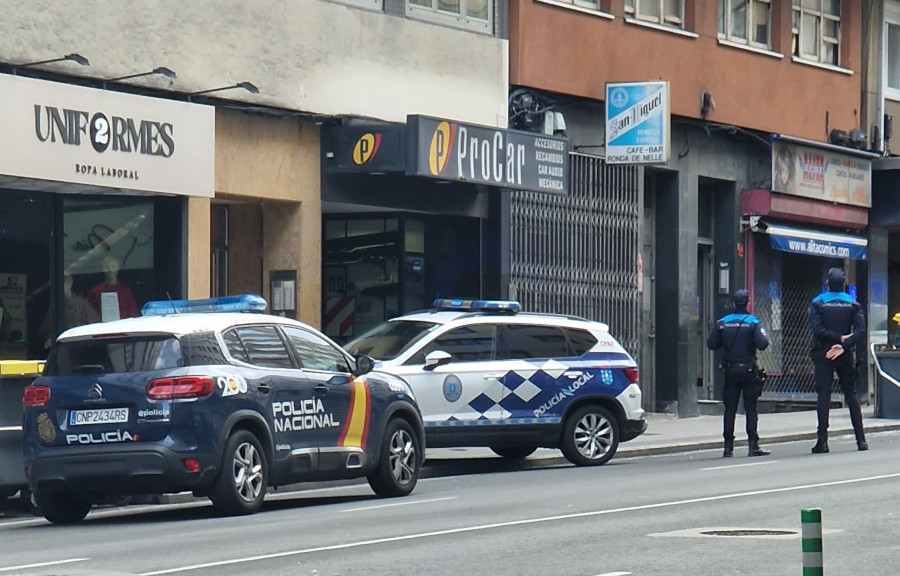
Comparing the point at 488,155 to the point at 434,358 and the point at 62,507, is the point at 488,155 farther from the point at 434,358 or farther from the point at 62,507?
the point at 62,507

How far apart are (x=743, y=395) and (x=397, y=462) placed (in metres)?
5.70

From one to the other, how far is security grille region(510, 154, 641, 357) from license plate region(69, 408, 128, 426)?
1189 cm

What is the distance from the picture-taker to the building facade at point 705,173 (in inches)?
1060

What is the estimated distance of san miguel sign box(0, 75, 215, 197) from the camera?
18906 millimetres

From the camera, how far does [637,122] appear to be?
86.4ft

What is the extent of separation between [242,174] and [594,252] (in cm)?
669

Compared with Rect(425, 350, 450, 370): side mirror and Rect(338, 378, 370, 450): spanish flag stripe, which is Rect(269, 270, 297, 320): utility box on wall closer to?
Rect(425, 350, 450, 370): side mirror

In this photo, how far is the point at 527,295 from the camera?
85.5 feet

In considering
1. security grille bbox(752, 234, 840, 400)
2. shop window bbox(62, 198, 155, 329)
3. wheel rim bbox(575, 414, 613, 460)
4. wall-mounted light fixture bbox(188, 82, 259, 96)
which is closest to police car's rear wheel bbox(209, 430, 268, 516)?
wheel rim bbox(575, 414, 613, 460)

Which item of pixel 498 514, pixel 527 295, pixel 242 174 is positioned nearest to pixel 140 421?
pixel 498 514

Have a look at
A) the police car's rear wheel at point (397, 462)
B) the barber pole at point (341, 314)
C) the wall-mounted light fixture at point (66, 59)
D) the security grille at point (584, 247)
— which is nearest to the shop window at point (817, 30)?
the security grille at point (584, 247)

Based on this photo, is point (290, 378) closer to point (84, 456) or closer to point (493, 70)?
point (84, 456)

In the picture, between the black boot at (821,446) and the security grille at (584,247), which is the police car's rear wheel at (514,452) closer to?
the black boot at (821,446)

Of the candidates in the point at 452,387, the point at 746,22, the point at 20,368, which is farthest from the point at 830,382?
the point at 746,22
